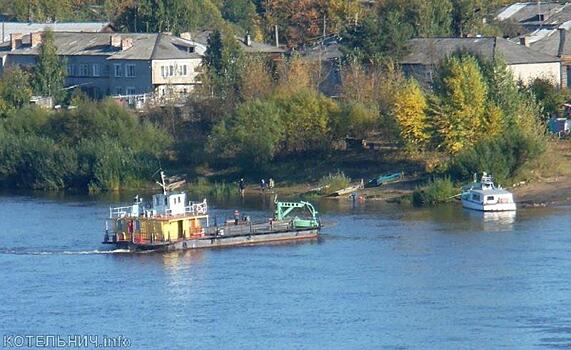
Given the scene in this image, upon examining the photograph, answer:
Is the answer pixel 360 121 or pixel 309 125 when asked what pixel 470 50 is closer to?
pixel 360 121

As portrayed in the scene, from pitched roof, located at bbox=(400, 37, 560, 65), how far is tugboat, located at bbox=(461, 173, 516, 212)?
1754cm

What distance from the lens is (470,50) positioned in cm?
8244

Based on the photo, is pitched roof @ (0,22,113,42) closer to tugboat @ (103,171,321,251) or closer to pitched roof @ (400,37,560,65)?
pitched roof @ (400,37,560,65)

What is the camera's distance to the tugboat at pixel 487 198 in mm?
63500

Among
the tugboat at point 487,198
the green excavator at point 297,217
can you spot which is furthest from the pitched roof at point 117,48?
the tugboat at point 487,198

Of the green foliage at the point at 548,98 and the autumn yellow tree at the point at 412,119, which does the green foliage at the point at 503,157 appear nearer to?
the autumn yellow tree at the point at 412,119

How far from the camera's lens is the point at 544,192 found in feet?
218

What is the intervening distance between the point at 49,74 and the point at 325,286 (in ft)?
138

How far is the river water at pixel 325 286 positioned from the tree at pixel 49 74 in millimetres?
26273

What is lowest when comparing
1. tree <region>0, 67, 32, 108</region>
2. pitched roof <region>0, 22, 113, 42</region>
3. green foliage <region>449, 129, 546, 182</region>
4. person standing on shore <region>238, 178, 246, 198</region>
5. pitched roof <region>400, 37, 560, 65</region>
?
person standing on shore <region>238, 178, 246, 198</region>

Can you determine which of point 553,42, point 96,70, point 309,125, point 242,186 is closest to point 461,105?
point 309,125

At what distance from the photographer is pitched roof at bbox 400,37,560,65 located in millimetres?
82938

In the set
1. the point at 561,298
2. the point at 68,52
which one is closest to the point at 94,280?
the point at 561,298

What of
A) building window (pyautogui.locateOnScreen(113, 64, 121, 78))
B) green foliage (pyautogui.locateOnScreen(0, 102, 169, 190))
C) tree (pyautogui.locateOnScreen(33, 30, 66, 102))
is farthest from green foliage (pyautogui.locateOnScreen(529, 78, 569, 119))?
tree (pyautogui.locateOnScreen(33, 30, 66, 102))
